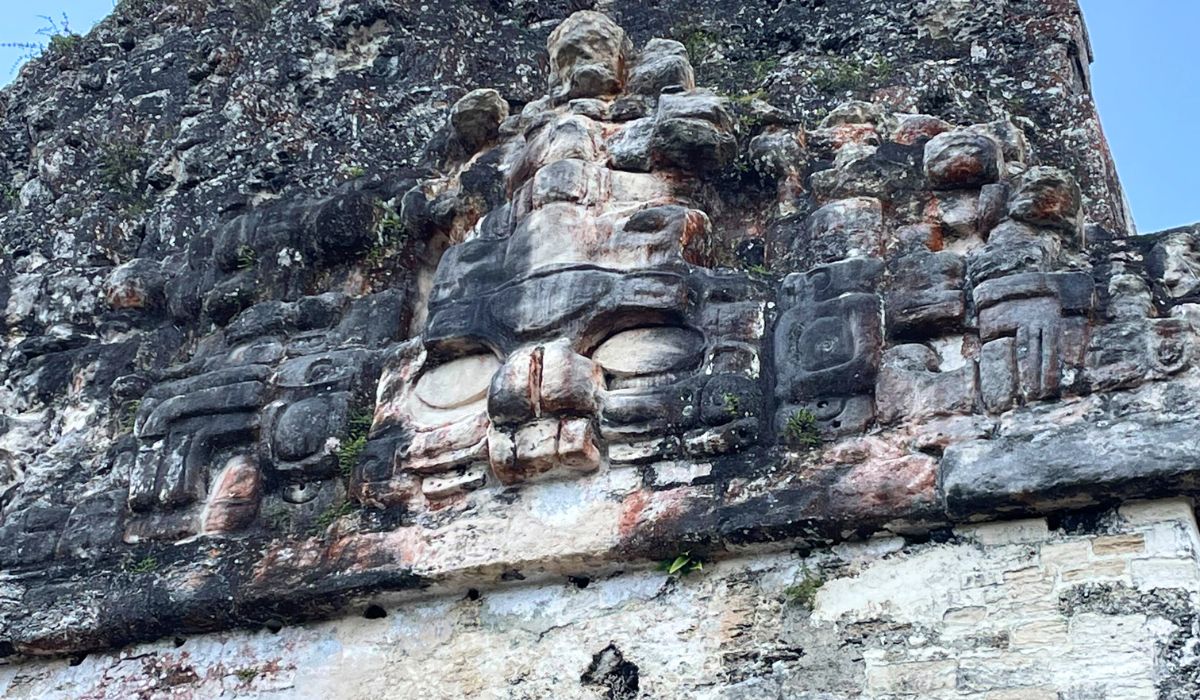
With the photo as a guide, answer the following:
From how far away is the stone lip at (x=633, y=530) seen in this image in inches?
222

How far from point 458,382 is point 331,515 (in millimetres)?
730

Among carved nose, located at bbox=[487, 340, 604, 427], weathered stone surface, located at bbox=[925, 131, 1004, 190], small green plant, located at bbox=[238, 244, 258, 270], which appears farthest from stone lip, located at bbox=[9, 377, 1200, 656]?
small green plant, located at bbox=[238, 244, 258, 270]

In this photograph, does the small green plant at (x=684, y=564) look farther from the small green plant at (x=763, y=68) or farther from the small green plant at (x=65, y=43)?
the small green plant at (x=65, y=43)

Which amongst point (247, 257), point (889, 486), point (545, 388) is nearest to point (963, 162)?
point (889, 486)

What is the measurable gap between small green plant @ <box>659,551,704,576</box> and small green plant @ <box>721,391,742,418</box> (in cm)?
55

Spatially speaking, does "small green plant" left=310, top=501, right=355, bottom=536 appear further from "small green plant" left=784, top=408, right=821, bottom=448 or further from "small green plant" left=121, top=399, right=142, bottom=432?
"small green plant" left=784, top=408, right=821, bottom=448

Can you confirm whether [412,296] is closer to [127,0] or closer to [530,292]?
[530,292]

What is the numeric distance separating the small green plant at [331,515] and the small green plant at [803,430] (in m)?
1.80

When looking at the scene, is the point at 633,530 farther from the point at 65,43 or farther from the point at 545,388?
the point at 65,43

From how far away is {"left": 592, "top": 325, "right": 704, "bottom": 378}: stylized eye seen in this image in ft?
21.8

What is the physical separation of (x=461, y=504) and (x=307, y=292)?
175 centimetres

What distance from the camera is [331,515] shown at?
6867 mm

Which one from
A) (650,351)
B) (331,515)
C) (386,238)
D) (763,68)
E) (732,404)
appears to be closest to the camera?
(732,404)

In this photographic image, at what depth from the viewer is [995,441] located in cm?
583
